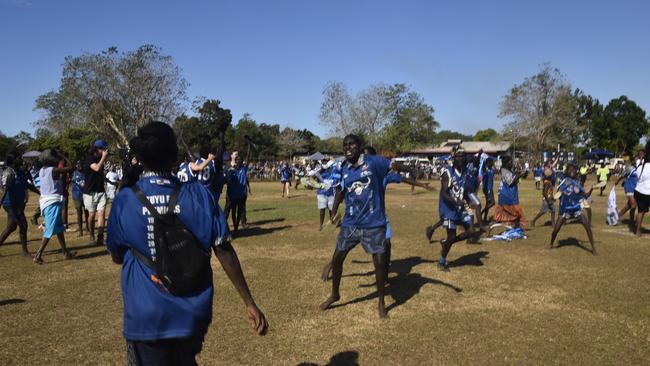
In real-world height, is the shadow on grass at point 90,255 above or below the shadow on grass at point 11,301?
below

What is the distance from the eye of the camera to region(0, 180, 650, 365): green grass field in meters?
4.73

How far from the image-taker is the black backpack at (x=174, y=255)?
2443mm

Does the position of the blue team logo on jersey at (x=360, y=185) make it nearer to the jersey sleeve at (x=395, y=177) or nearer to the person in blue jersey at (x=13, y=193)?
the jersey sleeve at (x=395, y=177)

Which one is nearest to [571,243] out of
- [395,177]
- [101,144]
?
[395,177]

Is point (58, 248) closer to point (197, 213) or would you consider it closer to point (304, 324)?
point (304, 324)

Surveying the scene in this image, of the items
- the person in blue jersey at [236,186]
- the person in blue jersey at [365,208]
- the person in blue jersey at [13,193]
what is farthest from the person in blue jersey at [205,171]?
A: the person in blue jersey at [365,208]

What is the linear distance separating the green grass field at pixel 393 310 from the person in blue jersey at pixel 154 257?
214 centimetres

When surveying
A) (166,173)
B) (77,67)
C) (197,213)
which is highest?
(77,67)

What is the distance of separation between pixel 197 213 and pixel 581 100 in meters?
76.7

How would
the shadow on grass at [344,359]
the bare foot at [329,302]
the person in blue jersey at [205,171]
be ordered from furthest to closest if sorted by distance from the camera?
the person in blue jersey at [205,171]
the bare foot at [329,302]
the shadow on grass at [344,359]

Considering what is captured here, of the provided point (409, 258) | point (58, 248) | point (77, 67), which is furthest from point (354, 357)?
point (77, 67)

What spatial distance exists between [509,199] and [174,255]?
10.5 metres

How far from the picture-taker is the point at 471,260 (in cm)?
893

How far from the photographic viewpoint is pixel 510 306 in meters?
6.16
